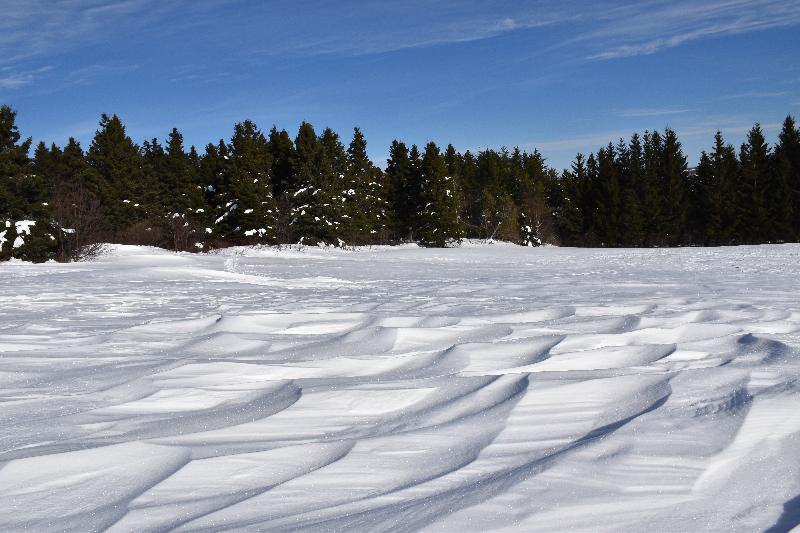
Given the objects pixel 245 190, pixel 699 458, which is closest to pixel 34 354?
pixel 699 458

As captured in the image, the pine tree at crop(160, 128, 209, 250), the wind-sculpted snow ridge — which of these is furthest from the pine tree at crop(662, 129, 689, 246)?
the wind-sculpted snow ridge

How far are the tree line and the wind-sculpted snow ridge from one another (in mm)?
18237

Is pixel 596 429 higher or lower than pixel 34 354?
lower

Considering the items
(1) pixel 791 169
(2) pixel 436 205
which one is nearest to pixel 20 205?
(2) pixel 436 205

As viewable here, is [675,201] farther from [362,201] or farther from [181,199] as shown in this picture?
[181,199]

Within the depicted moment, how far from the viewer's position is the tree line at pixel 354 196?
22.0 metres

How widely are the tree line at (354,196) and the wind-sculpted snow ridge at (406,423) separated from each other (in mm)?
18237

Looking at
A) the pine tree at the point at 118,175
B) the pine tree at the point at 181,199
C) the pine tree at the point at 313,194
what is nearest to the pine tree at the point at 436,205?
the pine tree at the point at 313,194

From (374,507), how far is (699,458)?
3.36ft

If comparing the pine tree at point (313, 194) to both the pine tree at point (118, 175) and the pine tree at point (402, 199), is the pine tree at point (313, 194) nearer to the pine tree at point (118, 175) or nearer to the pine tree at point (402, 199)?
the pine tree at point (402, 199)

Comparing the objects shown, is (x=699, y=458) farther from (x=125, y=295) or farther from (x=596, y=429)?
(x=125, y=295)

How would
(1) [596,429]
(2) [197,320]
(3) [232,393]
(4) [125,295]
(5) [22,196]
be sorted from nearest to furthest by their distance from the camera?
(1) [596,429], (3) [232,393], (2) [197,320], (4) [125,295], (5) [22,196]

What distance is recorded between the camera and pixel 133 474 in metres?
2.00

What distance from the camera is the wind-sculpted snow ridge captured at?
1.70 meters
